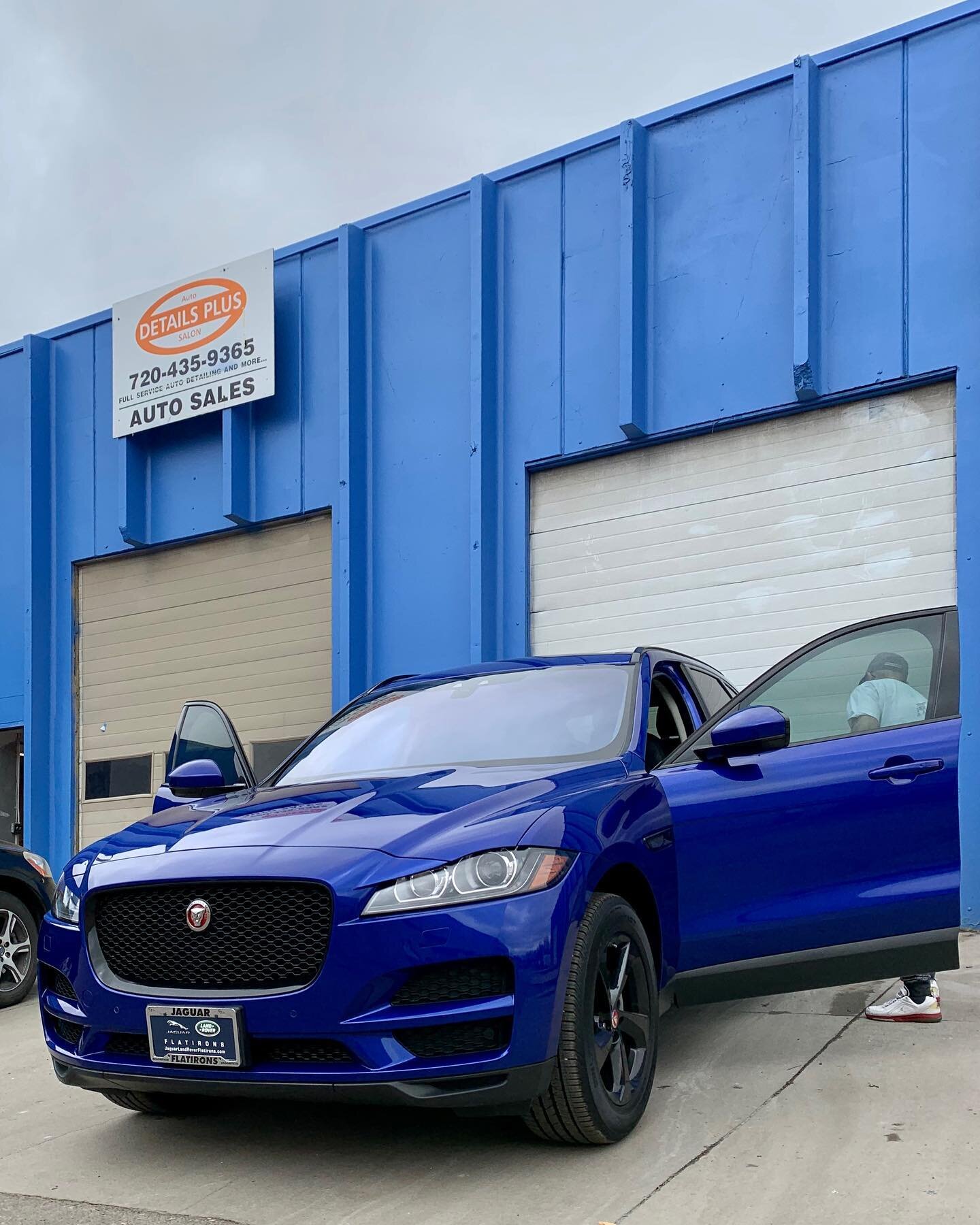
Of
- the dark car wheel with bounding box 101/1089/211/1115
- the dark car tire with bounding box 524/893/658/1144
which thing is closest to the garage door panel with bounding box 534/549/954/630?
the dark car tire with bounding box 524/893/658/1144

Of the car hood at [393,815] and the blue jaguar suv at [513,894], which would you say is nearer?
the blue jaguar suv at [513,894]

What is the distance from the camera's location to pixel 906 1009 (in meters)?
5.63

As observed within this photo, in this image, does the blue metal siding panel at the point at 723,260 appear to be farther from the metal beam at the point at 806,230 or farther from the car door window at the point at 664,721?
the car door window at the point at 664,721

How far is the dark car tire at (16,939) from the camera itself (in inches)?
323

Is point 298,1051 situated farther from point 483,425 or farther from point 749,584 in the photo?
point 483,425

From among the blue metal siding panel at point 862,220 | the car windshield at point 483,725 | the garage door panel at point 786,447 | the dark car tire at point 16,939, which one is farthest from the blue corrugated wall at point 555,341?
the car windshield at point 483,725

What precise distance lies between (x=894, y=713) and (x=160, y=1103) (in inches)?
124

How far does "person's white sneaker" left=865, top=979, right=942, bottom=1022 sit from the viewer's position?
5.57 metres

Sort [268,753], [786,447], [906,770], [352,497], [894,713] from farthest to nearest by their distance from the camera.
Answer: [268,753]
[352,497]
[786,447]
[894,713]
[906,770]

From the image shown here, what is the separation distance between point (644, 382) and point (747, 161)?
1.88 meters

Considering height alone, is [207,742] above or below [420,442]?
below

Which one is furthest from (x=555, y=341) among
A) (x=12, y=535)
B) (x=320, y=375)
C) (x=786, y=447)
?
(x=12, y=535)

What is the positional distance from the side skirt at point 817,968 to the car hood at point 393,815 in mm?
836

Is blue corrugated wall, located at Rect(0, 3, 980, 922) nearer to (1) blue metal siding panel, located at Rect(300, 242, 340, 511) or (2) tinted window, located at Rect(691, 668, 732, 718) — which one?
(1) blue metal siding panel, located at Rect(300, 242, 340, 511)
